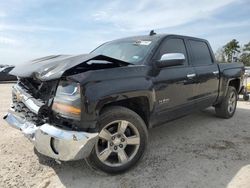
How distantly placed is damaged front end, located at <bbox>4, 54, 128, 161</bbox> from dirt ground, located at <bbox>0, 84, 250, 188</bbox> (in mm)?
457

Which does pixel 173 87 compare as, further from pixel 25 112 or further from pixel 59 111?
pixel 25 112

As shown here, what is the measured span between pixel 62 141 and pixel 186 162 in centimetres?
181

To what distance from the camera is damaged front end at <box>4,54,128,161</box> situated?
2812 millimetres

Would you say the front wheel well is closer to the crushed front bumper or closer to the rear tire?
the crushed front bumper

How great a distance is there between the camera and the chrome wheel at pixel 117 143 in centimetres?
317

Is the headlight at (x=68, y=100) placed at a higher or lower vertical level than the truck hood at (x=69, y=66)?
lower

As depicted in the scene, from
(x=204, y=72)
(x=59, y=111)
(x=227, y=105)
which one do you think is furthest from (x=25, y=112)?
(x=227, y=105)

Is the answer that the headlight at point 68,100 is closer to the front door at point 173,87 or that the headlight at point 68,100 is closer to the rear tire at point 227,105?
the front door at point 173,87

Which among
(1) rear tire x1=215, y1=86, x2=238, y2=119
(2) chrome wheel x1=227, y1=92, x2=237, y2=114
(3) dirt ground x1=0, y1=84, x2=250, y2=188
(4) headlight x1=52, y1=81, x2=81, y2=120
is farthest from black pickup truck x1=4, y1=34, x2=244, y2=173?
(2) chrome wheel x1=227, y1=92, x2=237, y2=114

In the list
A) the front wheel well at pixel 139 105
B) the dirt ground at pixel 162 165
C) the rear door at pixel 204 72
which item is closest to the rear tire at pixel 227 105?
the rear door at pixel 204 72

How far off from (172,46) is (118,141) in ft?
6.50

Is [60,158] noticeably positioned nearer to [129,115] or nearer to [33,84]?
[129,115]

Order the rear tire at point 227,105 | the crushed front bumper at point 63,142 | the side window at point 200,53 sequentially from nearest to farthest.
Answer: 1. the crushed front bumper at point 63,142
2. the side window at point 200,53
3. the rear tire at point 227,105

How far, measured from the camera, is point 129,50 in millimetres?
4227
